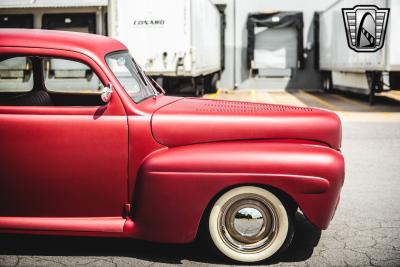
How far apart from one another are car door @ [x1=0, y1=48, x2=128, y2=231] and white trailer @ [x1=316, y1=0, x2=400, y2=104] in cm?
1151

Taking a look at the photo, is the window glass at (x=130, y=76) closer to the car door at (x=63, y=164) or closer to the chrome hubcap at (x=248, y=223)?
the car door at (x=63, y=164)

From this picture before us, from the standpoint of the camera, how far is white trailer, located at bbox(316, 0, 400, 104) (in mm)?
14219

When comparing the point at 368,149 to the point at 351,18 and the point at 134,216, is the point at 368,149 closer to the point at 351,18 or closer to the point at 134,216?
the point at 134,216

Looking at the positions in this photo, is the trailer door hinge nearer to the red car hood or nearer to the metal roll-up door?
the red car hood

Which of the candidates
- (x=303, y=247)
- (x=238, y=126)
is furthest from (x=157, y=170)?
(x=303, y=247)

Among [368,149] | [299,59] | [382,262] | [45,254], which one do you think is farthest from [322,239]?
[299,59]

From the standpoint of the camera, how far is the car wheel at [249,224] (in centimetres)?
404

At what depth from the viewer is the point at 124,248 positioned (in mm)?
4531

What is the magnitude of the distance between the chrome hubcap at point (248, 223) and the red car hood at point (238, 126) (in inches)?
18.0

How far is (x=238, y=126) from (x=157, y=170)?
65cm

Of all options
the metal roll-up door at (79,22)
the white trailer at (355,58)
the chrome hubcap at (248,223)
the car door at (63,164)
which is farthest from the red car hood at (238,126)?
the metal roll-up door at (79,22)

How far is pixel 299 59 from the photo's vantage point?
26281 mm

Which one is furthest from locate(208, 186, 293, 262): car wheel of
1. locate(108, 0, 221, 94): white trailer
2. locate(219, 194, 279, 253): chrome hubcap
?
locate(108, 0, 221, 94): white trailer

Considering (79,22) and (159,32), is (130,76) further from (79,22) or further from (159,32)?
(79,22)
